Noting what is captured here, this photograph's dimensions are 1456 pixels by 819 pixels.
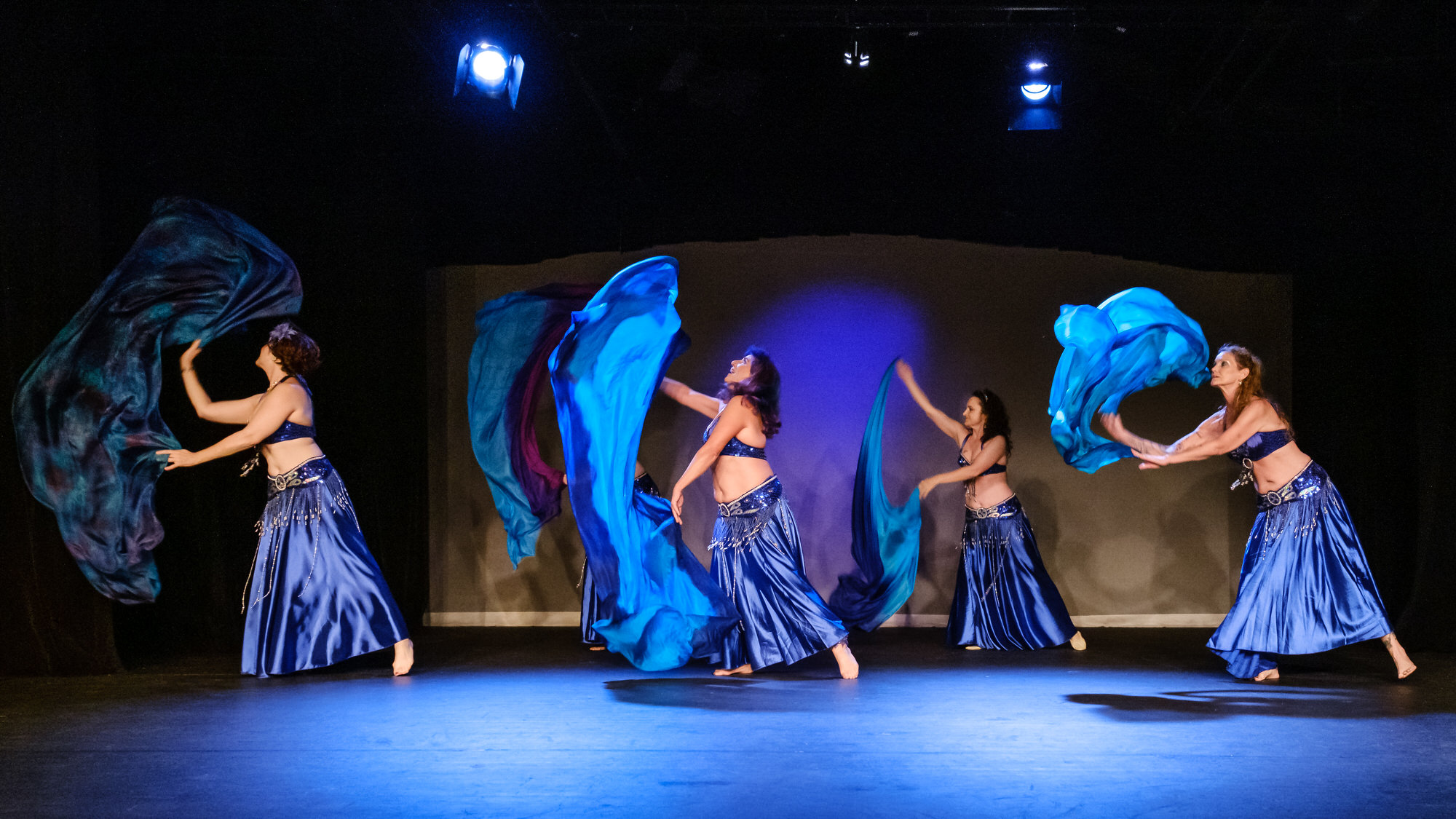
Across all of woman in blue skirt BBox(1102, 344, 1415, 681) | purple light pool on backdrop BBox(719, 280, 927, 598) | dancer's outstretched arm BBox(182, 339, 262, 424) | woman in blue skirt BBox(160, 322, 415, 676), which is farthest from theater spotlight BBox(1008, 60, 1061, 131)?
dancer's outstretched arm BBox(182, 339, 262, 424)

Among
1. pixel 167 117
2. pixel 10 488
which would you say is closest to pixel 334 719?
pixel 10 488

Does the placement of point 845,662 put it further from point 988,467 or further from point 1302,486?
point 1302,486

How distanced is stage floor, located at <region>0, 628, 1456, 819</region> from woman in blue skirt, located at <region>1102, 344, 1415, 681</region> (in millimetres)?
179

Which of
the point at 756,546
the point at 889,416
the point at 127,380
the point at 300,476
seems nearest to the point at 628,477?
the point at 756,546

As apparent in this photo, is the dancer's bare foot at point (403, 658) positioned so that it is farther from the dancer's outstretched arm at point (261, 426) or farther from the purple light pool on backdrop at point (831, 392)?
the purple light pool on backdrop at point (831, 392)

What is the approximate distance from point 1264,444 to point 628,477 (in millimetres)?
2437

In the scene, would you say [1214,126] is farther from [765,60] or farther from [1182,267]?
[765,60]

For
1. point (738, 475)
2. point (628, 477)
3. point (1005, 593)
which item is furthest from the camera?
point (1005, 593)

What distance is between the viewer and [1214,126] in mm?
5500

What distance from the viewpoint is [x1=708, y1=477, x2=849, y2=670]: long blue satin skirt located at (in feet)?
14.2

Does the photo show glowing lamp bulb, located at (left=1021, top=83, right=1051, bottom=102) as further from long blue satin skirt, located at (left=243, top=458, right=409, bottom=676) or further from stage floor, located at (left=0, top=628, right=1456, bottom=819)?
long blue satin skirt, located at (left=243, top=458, right=409, bottom=676)

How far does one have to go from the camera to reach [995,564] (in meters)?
5.36

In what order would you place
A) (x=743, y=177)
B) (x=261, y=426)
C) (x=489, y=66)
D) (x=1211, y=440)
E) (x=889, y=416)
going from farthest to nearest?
1. (x=889, y=416)
2. (x=743, y=177)
3. (x=489, y=66)
4. (x=1211, y=440)
5. (x=261, y=426)

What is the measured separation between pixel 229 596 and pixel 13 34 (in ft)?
8.18
